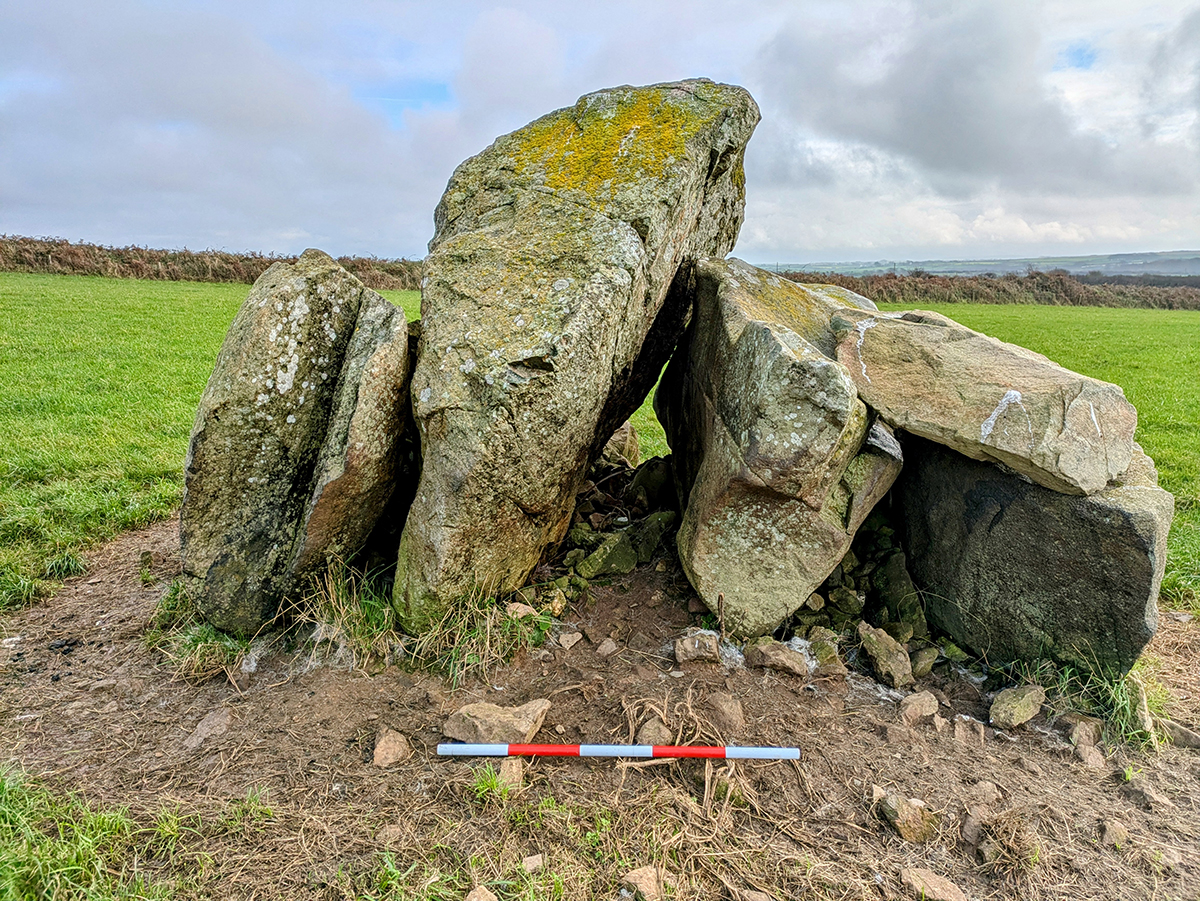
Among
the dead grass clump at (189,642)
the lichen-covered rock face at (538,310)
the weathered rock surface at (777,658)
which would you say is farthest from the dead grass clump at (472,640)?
the weathered rock surface at (777,658)

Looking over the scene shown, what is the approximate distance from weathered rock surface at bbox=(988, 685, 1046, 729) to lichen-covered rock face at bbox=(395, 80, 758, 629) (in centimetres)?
308

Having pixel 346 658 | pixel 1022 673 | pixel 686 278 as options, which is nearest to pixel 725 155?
pixel 686 278

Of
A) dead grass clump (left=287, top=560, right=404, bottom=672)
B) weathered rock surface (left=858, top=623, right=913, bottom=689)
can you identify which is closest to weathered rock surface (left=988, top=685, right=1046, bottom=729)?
weathered rock surface (left=858, top=623, right=913, bottom=689)

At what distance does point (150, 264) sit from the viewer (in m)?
33.6

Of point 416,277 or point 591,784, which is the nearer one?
point 591,784

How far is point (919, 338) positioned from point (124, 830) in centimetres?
555

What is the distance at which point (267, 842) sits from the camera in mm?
→ 3520

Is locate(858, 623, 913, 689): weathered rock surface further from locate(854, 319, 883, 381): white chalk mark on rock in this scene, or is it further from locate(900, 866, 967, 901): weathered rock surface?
locate(854, 319, 883, 381): white chalk mark on rock

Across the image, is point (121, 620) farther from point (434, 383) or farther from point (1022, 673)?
point (1022, 673)

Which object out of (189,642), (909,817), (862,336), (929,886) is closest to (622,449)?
(862,336)

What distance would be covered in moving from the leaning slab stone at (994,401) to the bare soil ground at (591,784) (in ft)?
5.30

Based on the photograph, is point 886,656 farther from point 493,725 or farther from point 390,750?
point 390,750

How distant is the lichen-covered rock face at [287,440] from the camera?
4.68 m

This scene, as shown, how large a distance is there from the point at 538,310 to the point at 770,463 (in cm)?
170
